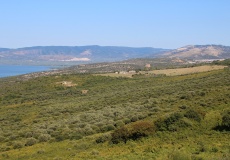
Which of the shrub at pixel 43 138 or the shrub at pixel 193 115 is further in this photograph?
the shrub at pixel 43 138

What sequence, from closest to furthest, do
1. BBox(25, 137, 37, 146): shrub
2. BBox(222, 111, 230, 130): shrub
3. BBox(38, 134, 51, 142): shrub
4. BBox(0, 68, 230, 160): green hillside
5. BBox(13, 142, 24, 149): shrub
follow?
BBox(0, 68, 230, 160): green hillside, BBox(222, 111, 230, 130): shrub, BBox(13, 142, 24, 149): shrub, BBox(25, 137, 37, 146): shrub, BBox(38, 134, 51, 142): shrub

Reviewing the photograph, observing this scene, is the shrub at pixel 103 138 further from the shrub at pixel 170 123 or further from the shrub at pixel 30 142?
the shrub at pixel 30 142

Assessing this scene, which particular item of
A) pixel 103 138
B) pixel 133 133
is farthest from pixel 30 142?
pixel 133 133

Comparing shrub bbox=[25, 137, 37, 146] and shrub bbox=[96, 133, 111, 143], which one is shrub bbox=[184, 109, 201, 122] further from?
shrub bbox=[25, 137, 37, 146]

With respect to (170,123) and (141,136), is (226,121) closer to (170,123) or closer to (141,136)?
(170,123)

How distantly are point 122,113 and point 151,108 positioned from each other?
3.12 metres

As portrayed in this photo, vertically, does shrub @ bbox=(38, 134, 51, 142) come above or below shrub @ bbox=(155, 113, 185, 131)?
below

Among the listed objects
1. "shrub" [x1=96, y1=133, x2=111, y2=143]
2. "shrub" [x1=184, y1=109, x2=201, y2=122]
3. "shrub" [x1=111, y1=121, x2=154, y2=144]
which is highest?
"shrub" [x1=184, y1=109, x2=201, y2=122]

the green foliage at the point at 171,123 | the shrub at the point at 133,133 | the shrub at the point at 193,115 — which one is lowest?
the shrub at the point at 133,133

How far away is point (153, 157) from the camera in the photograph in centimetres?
1858

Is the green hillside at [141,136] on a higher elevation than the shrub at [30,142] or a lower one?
higher

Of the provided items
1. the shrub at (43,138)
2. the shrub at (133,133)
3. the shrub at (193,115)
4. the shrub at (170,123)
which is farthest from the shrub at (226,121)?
the shrub at (43,138)

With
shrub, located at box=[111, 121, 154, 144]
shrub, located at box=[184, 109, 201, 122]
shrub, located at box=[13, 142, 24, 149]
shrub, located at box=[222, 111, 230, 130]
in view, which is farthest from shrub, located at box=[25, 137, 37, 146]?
shrub, located at box=[222, 111, 230, 130]

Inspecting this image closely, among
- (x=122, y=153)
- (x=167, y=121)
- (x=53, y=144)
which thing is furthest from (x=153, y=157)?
(x=53, y=144)
